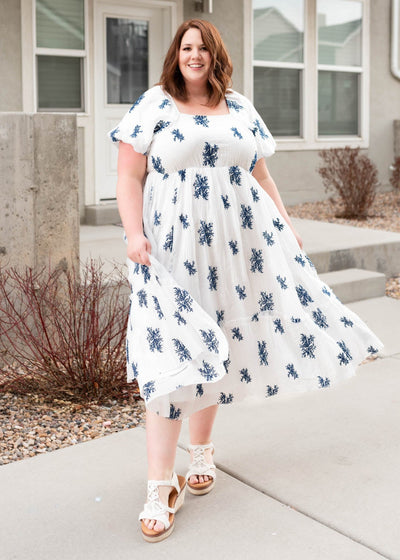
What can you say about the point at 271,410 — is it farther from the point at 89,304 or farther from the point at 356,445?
the point at 89,304

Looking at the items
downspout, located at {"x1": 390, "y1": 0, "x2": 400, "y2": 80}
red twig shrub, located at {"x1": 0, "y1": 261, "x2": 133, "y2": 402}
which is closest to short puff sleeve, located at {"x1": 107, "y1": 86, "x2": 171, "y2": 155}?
red twig shrub, located at {"x1": 0, "y1": 261, "x2": 133, "y2": 402}

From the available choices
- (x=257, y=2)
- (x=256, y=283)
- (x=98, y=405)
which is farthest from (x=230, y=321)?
(x=257, y=2)

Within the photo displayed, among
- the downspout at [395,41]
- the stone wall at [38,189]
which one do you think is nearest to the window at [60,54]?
the stone wall at [38,189]

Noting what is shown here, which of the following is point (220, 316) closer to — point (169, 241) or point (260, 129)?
point (169, 241)

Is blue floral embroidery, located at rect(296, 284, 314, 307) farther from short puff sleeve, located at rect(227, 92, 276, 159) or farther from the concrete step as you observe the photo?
the concrete step

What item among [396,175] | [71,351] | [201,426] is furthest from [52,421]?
[396,175]

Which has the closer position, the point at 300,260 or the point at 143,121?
the point at 143,121

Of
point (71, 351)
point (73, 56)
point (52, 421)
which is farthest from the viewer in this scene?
point (73, 56)

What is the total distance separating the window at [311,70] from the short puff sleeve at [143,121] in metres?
7.25

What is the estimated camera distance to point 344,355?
2.91 meters

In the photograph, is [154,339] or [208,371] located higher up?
[154,339]

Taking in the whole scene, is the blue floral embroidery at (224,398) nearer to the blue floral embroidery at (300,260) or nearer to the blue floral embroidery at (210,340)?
the blue floral embroidery at (210,340)

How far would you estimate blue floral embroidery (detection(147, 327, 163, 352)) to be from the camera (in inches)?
100

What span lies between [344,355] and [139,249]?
0.90 meters
